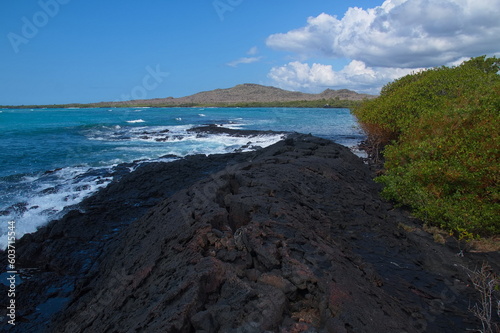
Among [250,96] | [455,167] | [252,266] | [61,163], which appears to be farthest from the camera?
[250,96]

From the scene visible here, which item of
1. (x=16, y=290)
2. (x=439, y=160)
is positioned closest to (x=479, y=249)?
(x=439, y=160)

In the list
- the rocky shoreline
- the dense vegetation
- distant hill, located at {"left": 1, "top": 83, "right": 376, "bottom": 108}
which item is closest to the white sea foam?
the rocky shoreline

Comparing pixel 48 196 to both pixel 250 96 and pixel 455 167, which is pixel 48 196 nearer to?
pixel 455 167

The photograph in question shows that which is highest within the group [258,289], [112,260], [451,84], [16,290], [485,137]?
[451,84]

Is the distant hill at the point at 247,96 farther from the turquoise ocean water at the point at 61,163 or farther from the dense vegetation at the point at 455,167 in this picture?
the dense vegetation at the point at 455,167

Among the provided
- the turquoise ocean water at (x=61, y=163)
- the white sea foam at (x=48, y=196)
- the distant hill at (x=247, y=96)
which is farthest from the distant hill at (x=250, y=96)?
the white sea foam at (x=48, y=196)

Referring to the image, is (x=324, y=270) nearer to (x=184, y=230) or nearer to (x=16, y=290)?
(x=184, y=230)

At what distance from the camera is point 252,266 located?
13.2ft

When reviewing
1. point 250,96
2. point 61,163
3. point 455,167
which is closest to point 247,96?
point 250,96

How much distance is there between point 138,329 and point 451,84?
14750mm

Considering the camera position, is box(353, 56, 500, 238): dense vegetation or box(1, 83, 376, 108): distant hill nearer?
box(353, 56, 500, 238): dense vegetation

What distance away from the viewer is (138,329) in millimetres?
3373

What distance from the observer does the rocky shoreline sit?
133 inches

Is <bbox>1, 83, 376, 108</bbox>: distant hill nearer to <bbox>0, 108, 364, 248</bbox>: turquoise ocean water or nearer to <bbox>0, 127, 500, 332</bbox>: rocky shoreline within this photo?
<bbox>0, 108, 364, 248</bbox>: turquoise ocean water
